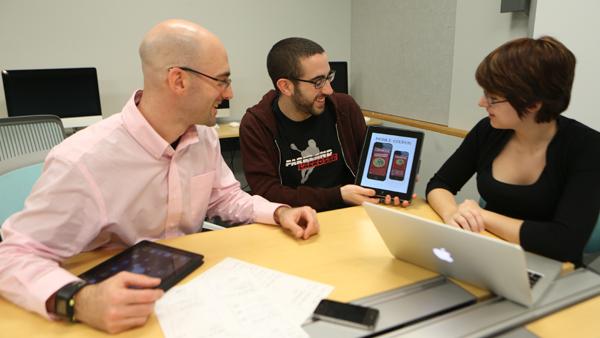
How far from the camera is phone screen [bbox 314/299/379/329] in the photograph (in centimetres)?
83

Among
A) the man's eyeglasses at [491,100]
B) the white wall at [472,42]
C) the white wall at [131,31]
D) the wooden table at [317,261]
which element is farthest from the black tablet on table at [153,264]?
the white wall at [131,31]

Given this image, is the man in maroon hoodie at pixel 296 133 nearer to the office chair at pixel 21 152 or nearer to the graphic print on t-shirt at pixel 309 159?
the graphic print on t-shirt at pixel 309 159

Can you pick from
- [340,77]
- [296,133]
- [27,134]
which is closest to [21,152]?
[27,134]

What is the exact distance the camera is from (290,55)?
6.33 ft

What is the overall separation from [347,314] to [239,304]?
0.78ft

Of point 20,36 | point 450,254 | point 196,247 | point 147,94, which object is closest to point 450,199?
point 450,254

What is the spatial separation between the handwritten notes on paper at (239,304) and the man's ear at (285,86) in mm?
1051

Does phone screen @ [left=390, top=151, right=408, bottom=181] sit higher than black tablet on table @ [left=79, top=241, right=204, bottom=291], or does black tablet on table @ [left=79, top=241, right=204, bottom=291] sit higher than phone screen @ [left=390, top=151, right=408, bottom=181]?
phone screen @ [left=390, top=151, right=408, bottom=181]

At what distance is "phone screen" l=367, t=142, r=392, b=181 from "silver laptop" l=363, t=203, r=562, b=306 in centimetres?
49

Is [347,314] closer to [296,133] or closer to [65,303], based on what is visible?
[65,303]

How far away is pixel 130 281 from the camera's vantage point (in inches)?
34.5

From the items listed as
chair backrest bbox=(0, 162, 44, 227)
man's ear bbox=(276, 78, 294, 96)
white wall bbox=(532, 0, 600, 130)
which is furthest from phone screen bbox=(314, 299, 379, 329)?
white wall bbox=(532, 0, 600, 130)

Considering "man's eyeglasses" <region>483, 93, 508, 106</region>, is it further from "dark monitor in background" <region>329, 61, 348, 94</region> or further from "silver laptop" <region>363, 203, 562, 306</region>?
"dark monitor in background" <region>329, 61, 348, 94</region>

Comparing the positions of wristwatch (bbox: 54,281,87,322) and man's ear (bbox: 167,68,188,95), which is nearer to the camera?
wristwatch (bbox: 54,281,87,322)
